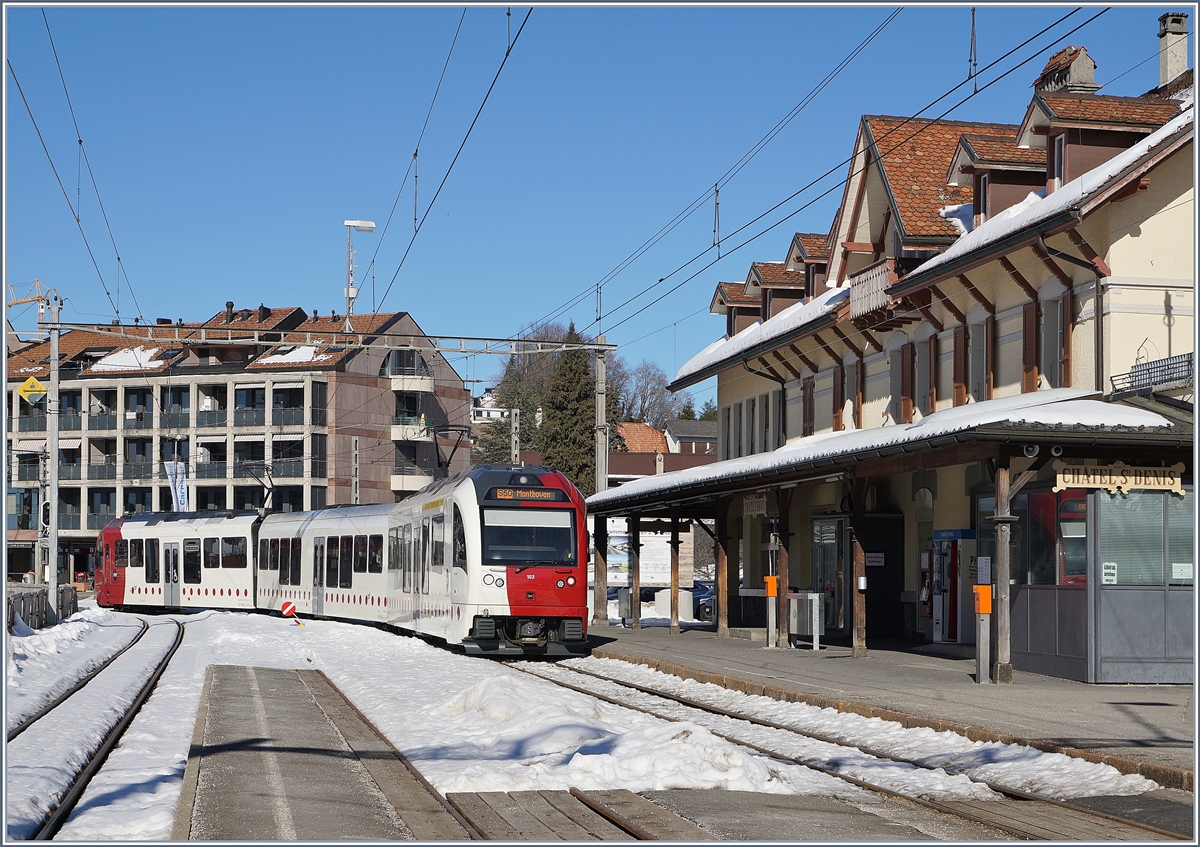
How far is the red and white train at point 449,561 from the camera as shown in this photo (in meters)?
24.0

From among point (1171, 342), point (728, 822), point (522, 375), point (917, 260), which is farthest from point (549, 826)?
point (522, 375)

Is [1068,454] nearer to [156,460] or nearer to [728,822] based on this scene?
[728,822]

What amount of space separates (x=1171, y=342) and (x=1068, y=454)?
354 centimetres

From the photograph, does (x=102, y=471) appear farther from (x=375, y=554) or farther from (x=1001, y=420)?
(x=1001, y=420)

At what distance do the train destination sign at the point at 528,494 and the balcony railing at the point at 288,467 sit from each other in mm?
52390

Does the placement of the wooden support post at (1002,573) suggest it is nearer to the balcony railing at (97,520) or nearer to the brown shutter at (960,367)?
the brown shutter at (960,367)

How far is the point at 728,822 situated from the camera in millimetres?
8953

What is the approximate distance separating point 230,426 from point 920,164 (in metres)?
55.9

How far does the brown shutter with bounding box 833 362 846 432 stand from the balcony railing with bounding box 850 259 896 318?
2.73m

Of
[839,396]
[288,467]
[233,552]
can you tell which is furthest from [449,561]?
[288,467]

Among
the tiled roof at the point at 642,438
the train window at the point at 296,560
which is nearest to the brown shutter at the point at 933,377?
the train window at the point at 296,560

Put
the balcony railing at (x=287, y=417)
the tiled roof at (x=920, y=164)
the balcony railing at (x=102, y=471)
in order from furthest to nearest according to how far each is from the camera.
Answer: the balcony railing at (x=102, y=471) → the balcony railing at (x=287, y=417) → the tiled roof at (x=920, y=164)

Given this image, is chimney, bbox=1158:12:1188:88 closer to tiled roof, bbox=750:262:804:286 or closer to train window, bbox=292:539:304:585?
tiled roof, bbox=750:262:804:286

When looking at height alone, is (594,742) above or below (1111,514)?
below
